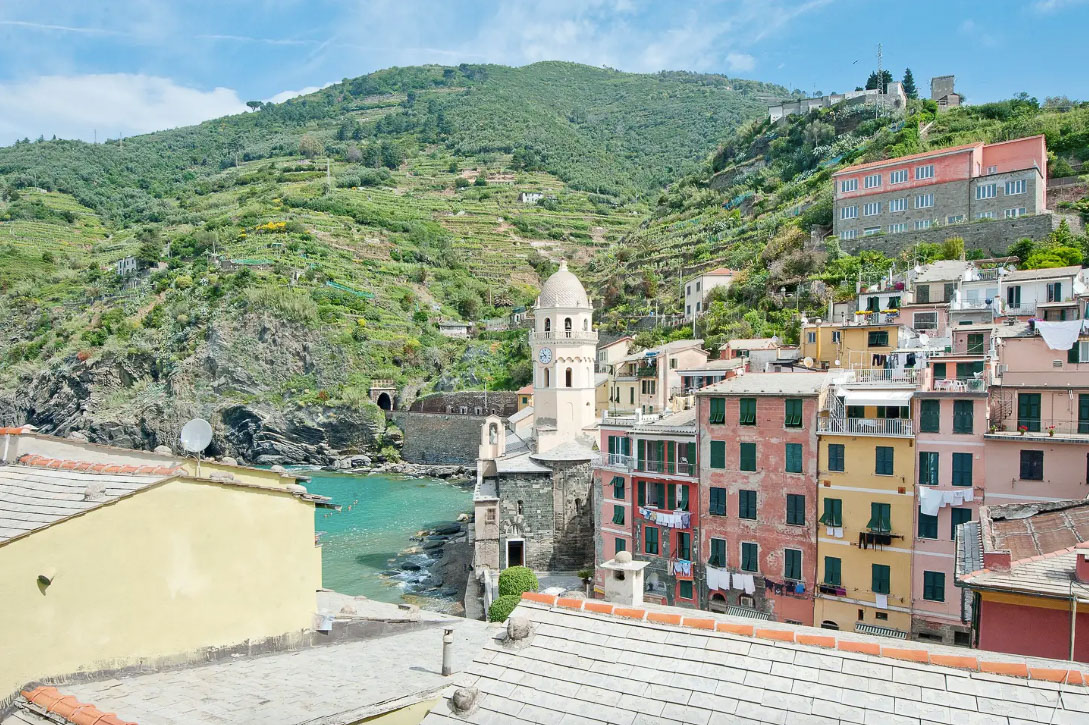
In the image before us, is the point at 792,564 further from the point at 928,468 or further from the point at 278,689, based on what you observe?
the point at 278,689

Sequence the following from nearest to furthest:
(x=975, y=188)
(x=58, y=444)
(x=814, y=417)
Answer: (x=58, y=444) < (x=814, y=417) < (x=975, y=188)

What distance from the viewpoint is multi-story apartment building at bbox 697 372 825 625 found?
25391 mm

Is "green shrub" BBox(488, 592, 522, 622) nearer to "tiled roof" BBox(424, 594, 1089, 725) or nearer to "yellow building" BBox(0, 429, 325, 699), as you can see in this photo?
"yellow building" BBox(0, 429, 325, 699)

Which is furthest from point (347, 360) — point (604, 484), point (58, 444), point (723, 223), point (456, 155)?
point (456, 155)

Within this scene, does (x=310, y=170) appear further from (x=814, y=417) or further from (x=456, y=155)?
(x=814, y=417)

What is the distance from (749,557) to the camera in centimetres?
2647

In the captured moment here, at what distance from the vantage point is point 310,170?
154500mm

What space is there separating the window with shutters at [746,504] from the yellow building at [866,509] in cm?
229

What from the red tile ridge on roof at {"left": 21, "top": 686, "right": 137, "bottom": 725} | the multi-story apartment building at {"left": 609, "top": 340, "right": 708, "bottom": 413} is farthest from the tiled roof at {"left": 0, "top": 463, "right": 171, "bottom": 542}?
the multi-story apartment building at {"left": 609, "top": 340, "right": 708, "bottom": 413}

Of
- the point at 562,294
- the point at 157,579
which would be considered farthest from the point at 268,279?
the point at 157,579

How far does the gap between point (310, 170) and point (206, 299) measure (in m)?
69.1

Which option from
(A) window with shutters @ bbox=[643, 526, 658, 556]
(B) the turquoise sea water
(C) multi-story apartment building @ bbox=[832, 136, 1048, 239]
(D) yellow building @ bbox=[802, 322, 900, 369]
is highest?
(C) multi-story apartment building @ bbox=[832, 136, 1048, 239]

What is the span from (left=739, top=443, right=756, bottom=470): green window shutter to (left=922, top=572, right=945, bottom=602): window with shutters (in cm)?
623

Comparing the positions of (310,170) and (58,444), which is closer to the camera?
(58,444)
